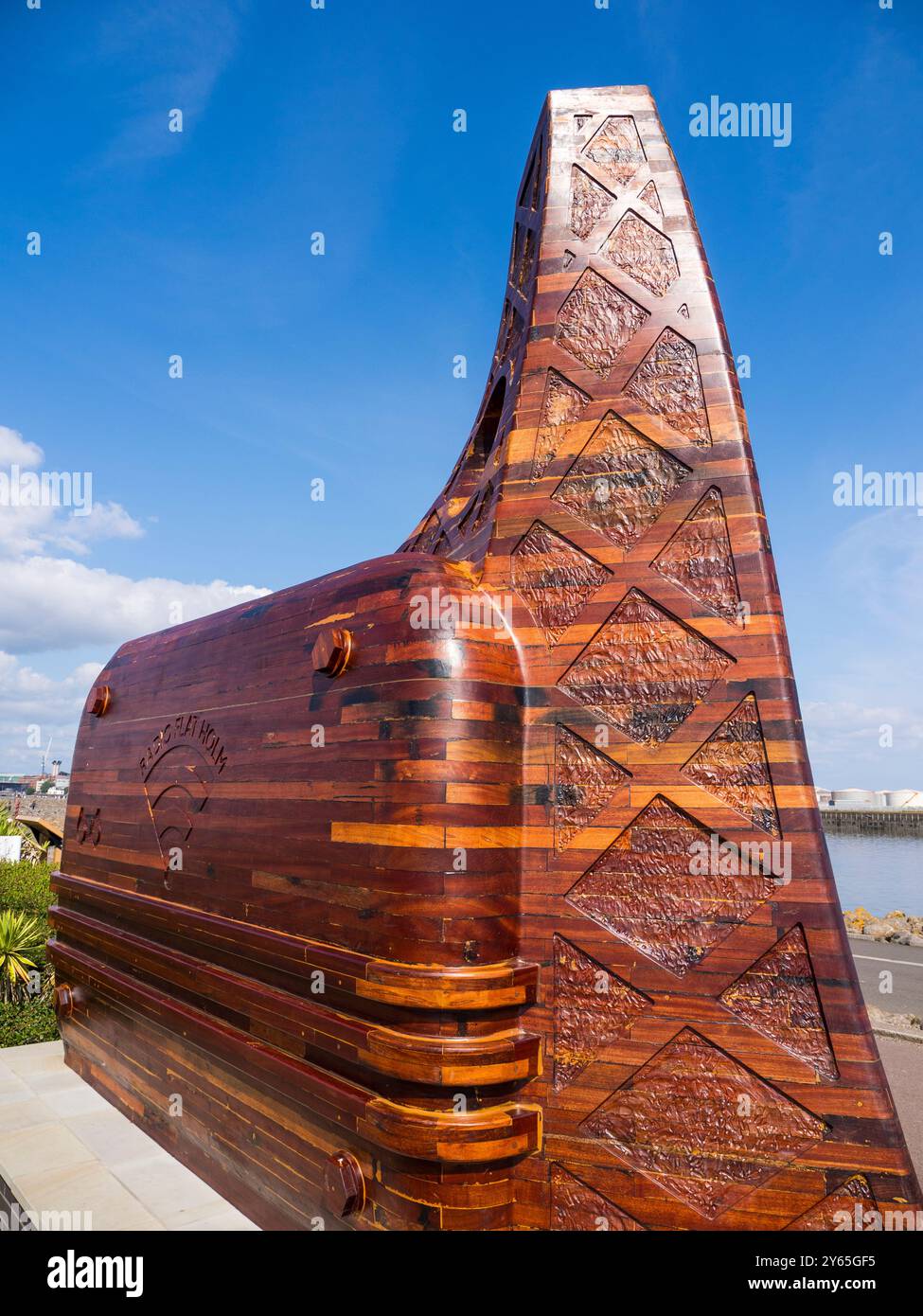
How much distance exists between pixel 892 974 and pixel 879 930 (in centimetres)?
371

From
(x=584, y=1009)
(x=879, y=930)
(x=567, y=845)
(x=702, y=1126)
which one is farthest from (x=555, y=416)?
(x=879, y=930)

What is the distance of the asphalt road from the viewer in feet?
34.1

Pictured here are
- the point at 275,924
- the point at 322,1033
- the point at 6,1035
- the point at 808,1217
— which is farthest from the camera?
the point at 6,1035

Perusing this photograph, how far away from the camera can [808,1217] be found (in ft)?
12.0

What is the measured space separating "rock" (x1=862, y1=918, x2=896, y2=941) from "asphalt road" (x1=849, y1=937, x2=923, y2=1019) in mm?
201

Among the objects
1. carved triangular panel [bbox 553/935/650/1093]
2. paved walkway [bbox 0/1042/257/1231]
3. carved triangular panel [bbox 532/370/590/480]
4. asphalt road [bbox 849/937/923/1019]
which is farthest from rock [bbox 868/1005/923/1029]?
carved triangular panel [bbox 532/370/590/480]

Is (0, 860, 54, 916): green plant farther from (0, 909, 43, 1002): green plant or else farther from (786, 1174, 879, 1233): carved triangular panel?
(786, 1174, 879, 1233): carved triangular panel

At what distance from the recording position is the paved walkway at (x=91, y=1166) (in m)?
5.37

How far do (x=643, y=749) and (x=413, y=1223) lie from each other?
8.09ft

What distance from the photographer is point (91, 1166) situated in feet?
20.1

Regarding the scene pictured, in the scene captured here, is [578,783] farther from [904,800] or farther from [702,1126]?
[904,800]

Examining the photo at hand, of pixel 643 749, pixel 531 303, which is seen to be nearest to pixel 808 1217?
pixel 643 749
